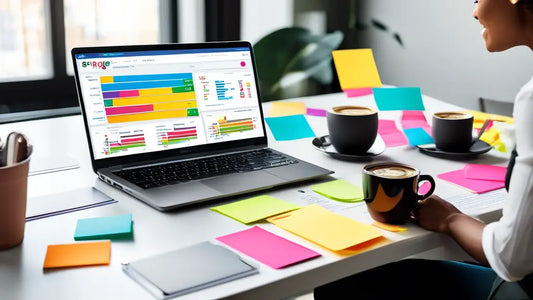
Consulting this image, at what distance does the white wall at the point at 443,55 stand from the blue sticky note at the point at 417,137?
119 cm

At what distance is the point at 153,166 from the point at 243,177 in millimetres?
184

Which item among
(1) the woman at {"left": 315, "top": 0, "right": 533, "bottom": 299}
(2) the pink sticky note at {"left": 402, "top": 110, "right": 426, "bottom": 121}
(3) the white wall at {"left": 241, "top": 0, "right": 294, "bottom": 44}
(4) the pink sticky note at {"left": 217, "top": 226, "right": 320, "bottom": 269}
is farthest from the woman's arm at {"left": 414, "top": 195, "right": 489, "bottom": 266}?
(3) the white wall at {"left": 241, "top": 0, "right": 294, "bottom": 44}

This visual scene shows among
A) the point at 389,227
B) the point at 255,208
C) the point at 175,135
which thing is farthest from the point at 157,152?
the point at 389,227

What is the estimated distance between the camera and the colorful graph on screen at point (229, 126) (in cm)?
138

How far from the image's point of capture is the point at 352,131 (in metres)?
1.41

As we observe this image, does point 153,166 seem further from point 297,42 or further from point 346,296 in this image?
point 297,42

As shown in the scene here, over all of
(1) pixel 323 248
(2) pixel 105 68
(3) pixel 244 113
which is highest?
(2) pixel 105 68

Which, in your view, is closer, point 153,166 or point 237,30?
point 153,166

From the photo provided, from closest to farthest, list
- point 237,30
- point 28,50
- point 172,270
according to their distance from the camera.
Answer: point 172,270 < point 28,50 < point 237,30

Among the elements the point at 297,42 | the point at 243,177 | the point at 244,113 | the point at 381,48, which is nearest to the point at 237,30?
the point at 297,42

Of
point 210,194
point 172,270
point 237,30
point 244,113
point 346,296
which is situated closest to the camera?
point 172,270

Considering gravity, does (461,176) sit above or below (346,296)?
above

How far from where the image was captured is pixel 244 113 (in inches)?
55.9

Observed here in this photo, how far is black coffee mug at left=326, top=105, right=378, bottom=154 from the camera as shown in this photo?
141 centimetres
